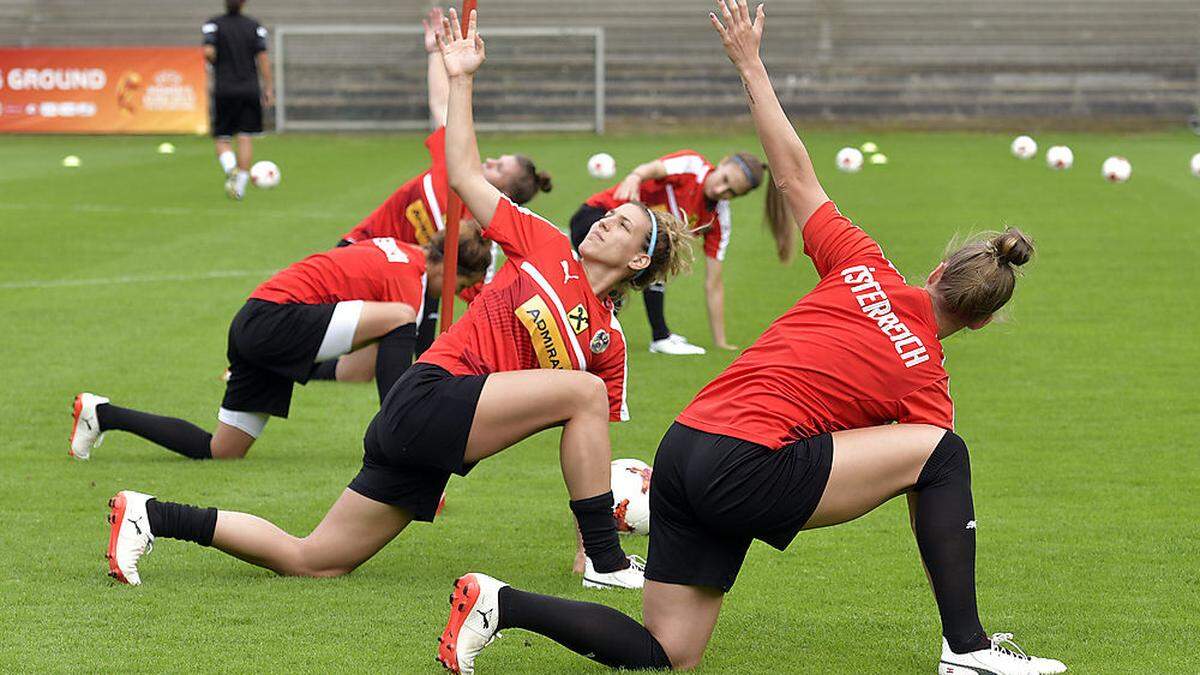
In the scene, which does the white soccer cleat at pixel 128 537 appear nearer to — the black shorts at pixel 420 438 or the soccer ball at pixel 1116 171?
the black shorts at pixel 420 438

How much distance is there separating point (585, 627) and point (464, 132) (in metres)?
1.86

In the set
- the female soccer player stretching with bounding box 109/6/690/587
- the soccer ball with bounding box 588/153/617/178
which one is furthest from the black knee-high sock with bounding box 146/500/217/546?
the soccer ball with bounding box 588/153/617/178

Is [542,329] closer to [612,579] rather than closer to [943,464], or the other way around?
[612,579]

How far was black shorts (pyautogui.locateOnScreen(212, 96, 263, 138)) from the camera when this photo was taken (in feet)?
69.4

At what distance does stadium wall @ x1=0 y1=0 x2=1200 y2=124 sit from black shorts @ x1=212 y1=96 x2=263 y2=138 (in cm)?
1194

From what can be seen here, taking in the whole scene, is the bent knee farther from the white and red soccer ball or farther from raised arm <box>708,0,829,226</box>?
the white and red soccer ball

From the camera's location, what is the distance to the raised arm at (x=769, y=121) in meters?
4.83

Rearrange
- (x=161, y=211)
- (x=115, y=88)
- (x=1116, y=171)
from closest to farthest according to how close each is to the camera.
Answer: (x=161, y=211)
(x=1116, y=171)
(x=115, y=88)

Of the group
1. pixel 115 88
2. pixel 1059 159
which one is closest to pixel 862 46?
pixel 1059 159

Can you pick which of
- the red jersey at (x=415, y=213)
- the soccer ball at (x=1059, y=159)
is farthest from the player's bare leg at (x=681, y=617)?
the soccer ball at (x=1059, y=159)

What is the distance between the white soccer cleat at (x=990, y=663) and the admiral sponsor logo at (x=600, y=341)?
62.7 inches

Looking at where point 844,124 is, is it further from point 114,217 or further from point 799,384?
point 799,384

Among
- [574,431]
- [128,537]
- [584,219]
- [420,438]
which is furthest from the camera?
[584,219]

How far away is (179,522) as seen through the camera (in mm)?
5625
